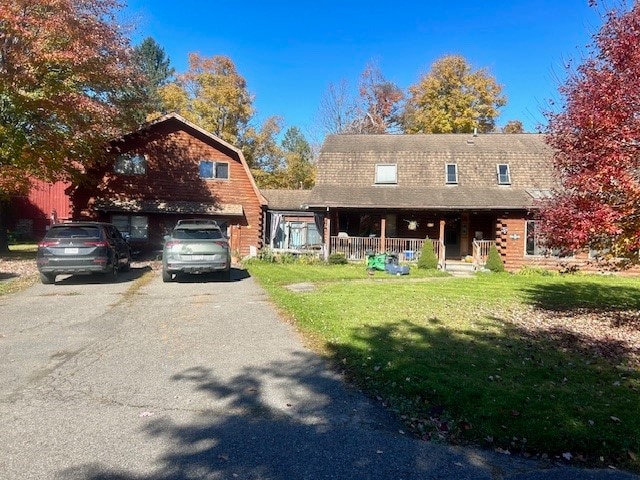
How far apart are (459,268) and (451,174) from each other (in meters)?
5.48

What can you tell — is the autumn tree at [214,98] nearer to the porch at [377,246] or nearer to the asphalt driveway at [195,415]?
the porch at [377,246]

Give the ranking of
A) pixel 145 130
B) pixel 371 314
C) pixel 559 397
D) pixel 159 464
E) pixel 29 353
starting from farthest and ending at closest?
pixel 145 130 < pixel 371 314 < pixel 29 353 < pixel 559 397 < pixel 159 464

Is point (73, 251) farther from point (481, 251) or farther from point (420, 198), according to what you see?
point (481, 251)

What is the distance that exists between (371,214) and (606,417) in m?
19.0

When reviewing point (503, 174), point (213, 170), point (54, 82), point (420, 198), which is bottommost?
point (420, 198)

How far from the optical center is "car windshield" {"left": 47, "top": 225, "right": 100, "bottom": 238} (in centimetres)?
1246

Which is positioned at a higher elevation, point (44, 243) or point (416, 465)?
point (44, 243)

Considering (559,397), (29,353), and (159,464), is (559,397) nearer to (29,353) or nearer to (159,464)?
(159,464)

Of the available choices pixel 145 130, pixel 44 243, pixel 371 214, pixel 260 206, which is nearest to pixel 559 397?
pixel 44 243

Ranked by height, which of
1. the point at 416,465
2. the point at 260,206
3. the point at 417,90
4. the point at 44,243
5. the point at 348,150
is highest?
the point at 417,90

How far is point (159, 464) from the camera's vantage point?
3336 millimetres

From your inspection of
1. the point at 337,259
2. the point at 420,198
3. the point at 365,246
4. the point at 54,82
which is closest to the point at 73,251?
the point at 54,82

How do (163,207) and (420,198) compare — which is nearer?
(420,198)

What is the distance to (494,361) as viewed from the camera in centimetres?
588
